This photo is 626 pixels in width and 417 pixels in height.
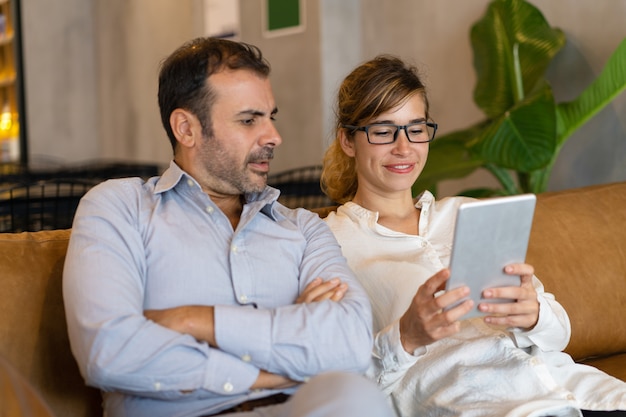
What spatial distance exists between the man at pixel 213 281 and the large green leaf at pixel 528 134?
1376 mm

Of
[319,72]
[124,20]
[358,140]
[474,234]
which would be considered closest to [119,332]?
[474,234]

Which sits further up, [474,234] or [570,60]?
[570,60]

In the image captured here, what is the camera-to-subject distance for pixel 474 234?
64.5 inches

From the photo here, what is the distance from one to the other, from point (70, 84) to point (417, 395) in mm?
8103

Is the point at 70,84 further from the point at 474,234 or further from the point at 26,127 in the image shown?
the point at 474,234

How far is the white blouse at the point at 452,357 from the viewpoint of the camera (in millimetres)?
1897

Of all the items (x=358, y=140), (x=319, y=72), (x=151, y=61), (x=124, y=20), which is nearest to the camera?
(x=358, y=140)

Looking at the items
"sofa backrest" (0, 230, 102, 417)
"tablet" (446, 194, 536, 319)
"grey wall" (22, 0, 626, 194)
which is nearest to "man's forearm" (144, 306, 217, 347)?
"sofa backrest" (0, 230, 102, 417)

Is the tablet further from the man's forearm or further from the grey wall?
the grey wall

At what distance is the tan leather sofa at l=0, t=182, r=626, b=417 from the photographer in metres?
1.90

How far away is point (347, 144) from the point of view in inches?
91.4

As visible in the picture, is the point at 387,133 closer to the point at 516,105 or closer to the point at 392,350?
the point at 392,350

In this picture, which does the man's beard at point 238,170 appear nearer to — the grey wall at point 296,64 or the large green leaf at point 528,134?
the grey wall at point 296,64

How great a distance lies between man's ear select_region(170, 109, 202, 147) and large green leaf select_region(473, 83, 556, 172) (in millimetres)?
1549
